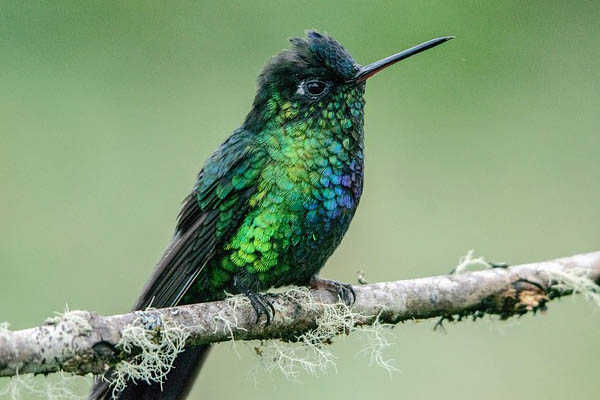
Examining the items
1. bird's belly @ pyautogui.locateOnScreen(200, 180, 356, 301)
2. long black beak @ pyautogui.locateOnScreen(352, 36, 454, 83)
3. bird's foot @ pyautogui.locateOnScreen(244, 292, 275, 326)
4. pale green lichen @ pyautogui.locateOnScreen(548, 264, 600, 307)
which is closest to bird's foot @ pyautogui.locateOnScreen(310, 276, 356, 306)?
bird's belly @ pyautogui.locateOnScreen(200, 180, 356, 301)

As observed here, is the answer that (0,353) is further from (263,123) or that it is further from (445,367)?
(445,367)

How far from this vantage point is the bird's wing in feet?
11.7

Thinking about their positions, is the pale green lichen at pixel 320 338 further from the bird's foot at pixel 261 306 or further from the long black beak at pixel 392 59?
the long black beak at pixel 392 59

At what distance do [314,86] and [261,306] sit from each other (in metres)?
1.12

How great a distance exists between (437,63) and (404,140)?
0.83 metres

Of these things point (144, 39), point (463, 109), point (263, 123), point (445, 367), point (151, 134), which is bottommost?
point (445, 367)

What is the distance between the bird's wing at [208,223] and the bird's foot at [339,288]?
54 cm

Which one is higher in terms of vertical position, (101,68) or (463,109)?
(463,109)

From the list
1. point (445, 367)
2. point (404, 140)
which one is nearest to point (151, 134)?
point (404, 140)

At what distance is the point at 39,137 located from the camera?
21.4 ft

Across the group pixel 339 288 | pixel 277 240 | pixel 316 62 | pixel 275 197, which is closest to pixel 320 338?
pixel 339 288

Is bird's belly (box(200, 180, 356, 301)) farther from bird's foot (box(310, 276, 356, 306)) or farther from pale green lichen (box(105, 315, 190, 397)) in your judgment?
pale green lichen (box(105, 315, 190, 397))

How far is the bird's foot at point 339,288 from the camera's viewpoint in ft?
11.8

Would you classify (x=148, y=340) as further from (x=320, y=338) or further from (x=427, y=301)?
(x=427, y=301)
